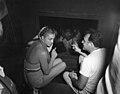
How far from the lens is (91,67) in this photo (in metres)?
1.55

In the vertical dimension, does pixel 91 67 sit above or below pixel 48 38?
below

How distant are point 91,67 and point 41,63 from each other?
49 centimetres

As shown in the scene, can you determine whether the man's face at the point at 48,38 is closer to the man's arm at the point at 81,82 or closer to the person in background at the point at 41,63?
the person in background at the point at 41,63

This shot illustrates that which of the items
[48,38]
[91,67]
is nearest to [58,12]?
[48,38]

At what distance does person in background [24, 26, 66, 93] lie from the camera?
1.73m

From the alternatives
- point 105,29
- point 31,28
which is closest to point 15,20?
point 31,28

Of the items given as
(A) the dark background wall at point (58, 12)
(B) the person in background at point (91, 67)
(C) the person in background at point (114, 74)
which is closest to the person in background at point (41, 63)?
(B) the person in background at point (91, 67)

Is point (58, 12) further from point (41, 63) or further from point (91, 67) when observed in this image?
point (91, 67)

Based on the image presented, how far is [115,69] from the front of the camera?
1.90ft

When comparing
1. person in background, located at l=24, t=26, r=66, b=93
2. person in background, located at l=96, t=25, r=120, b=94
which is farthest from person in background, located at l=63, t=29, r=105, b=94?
person in background, located at l=96, t=25, r=120, b=94

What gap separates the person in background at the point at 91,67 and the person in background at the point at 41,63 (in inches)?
9.8

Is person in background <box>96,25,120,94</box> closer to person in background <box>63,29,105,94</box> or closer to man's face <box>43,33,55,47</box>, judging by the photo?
person in background <box>63,29,105,94</box>

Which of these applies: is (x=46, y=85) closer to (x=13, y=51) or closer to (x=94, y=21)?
(x=13, y=51)

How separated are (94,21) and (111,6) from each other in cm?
28
